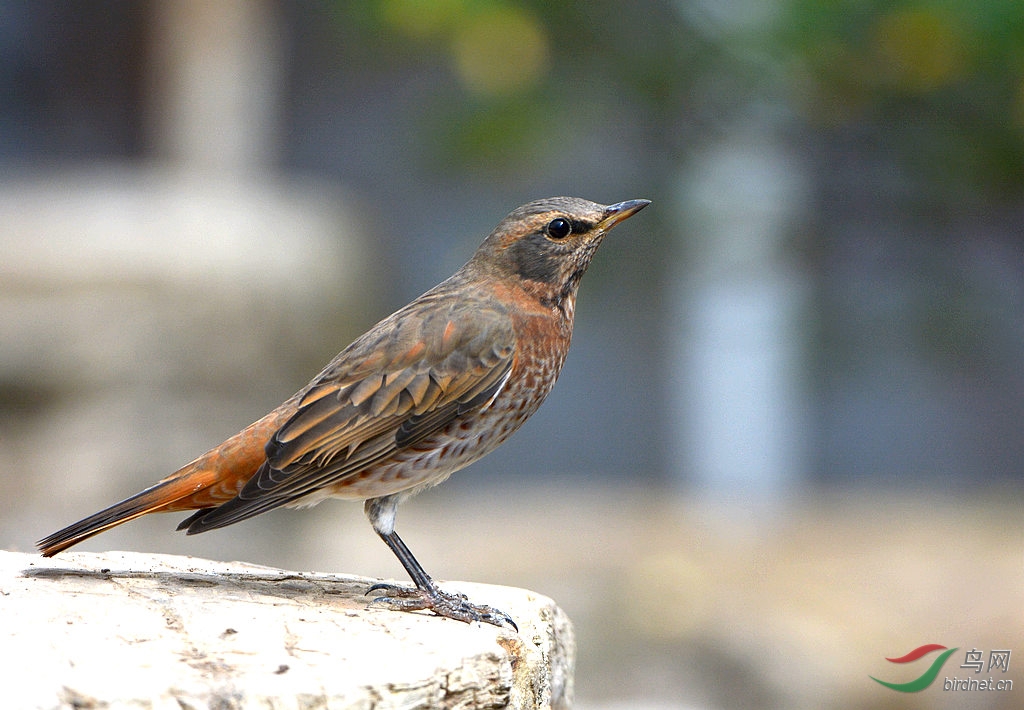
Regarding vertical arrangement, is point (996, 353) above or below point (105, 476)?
above

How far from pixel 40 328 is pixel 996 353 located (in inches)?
251

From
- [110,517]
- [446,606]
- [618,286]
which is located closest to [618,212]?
[446,606]

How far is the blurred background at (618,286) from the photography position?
23.3ft

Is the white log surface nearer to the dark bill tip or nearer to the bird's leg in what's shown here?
the bird's leg

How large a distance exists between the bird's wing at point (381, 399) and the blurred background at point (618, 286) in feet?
9.27

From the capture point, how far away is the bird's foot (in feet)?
12.5

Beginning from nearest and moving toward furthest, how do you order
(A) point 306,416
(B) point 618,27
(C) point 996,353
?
(A) point 306,416 → (B) point 618,27 → (C) point 996,353

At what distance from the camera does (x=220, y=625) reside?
3455mm

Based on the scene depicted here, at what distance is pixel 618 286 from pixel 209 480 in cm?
431

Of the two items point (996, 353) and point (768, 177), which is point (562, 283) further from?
point (768, 177)

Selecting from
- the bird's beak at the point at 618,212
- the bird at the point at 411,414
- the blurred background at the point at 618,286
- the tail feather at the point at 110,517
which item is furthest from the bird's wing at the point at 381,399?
the blurred background at the point at 618,286

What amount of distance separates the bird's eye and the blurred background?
2546 millimetres

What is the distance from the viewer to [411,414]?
405 cm

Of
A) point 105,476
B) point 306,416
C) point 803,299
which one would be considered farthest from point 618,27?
point 105,476
